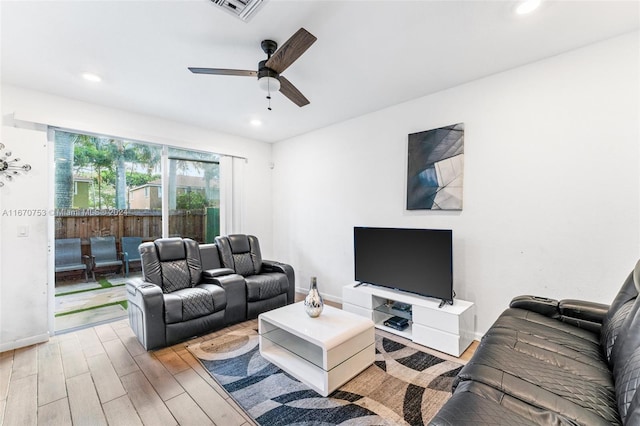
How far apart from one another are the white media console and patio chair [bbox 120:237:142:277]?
295 cm

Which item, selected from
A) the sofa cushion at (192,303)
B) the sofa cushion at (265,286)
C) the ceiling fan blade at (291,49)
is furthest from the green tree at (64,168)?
the ceiling fan blade at (291,49)

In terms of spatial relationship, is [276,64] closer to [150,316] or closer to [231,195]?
[150,316]

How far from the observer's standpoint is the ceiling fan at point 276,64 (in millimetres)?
1731

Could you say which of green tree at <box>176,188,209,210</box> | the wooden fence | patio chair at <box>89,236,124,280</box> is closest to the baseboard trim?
patio chair at <box>89,236,124,280</box>

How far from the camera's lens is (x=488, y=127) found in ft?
8.90

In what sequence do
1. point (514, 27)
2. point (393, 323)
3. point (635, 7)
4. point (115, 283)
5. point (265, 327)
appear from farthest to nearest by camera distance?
1. point (115, 283)
2. point (393, 323)
3. point (265, 327)
4. point (514, 27)
5. point (635, 7)

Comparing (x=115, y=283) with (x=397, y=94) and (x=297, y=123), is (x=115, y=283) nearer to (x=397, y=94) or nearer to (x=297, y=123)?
(x=297, y=123)

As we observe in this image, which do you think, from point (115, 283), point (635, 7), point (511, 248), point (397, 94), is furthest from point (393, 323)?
point (115, 283)

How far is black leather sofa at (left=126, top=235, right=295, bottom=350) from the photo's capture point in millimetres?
2678

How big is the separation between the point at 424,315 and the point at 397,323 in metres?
0.41

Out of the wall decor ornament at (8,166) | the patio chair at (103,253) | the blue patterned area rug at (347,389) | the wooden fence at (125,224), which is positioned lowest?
the blue patterned area rug at (347,389)

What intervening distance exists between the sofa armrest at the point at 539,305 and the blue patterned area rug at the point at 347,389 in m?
0.73

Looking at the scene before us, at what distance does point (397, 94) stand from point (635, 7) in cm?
175

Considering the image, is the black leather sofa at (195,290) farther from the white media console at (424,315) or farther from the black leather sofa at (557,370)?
the black leather sofa at (557,370)
